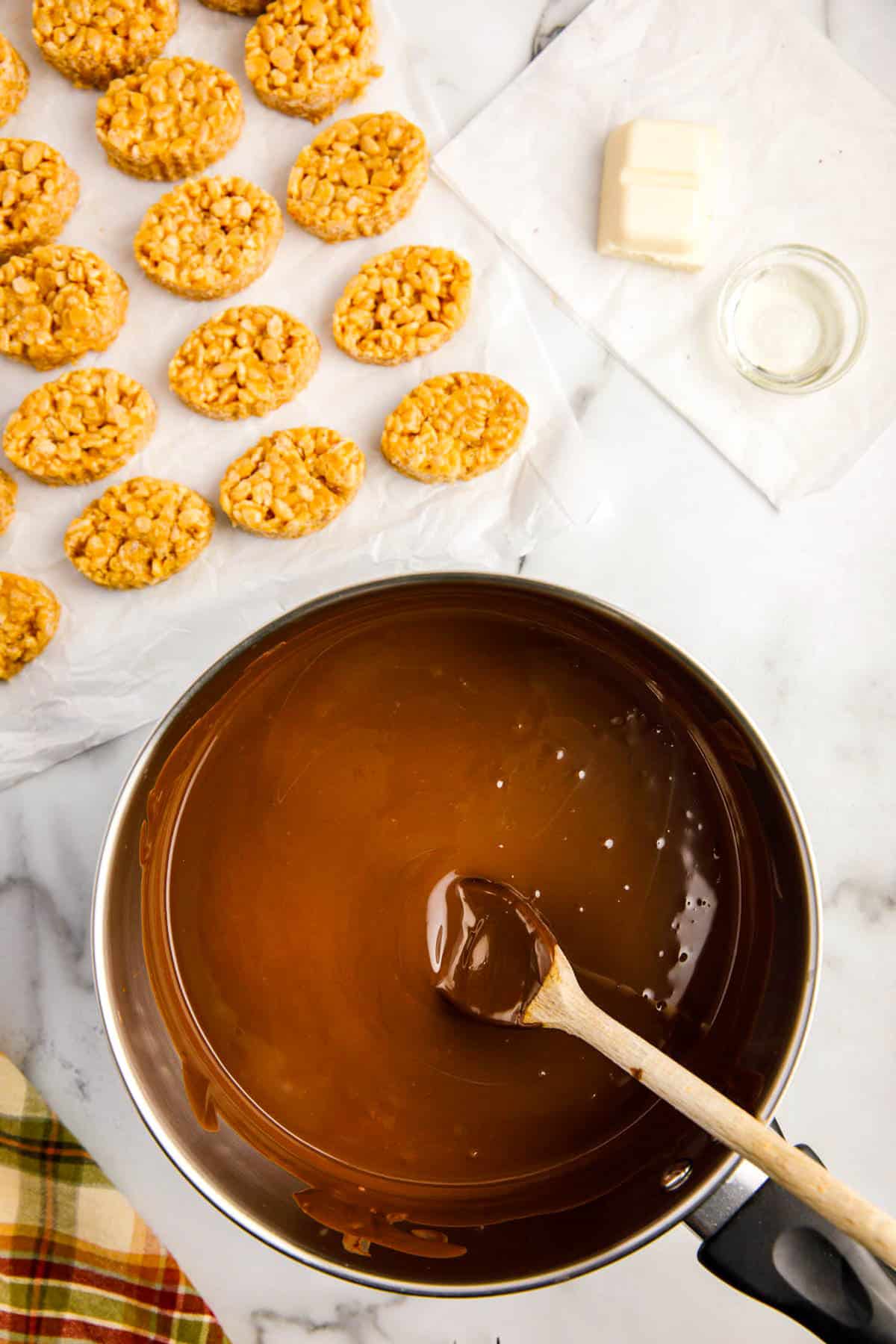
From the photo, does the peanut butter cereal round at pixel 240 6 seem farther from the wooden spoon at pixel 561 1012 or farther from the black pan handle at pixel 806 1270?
the black pan handle at pixel 806 1270

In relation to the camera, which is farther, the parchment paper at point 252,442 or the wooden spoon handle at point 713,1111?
the parchment paper at point 252,442

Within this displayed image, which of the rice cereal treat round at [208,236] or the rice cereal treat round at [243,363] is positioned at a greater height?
the rice cereal treat round at [208,236]

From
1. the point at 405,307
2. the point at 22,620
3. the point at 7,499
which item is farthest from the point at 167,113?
the point at 22,620

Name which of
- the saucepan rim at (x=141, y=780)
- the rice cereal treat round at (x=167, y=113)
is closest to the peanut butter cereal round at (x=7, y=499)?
the rice cereal treat round at (x=167, y=113)

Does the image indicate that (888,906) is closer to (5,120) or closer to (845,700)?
(845,700)

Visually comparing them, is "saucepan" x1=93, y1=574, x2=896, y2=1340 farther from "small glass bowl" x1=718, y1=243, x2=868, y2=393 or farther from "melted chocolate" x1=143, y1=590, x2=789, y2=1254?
"small glass bowl" x1=718, y1=243, x2=868, y2=393

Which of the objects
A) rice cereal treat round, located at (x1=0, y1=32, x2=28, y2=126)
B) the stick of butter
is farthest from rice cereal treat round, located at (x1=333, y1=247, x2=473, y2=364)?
rice cereal treat round, located at (x1=0, y1=32, x2=28, y2=126)
